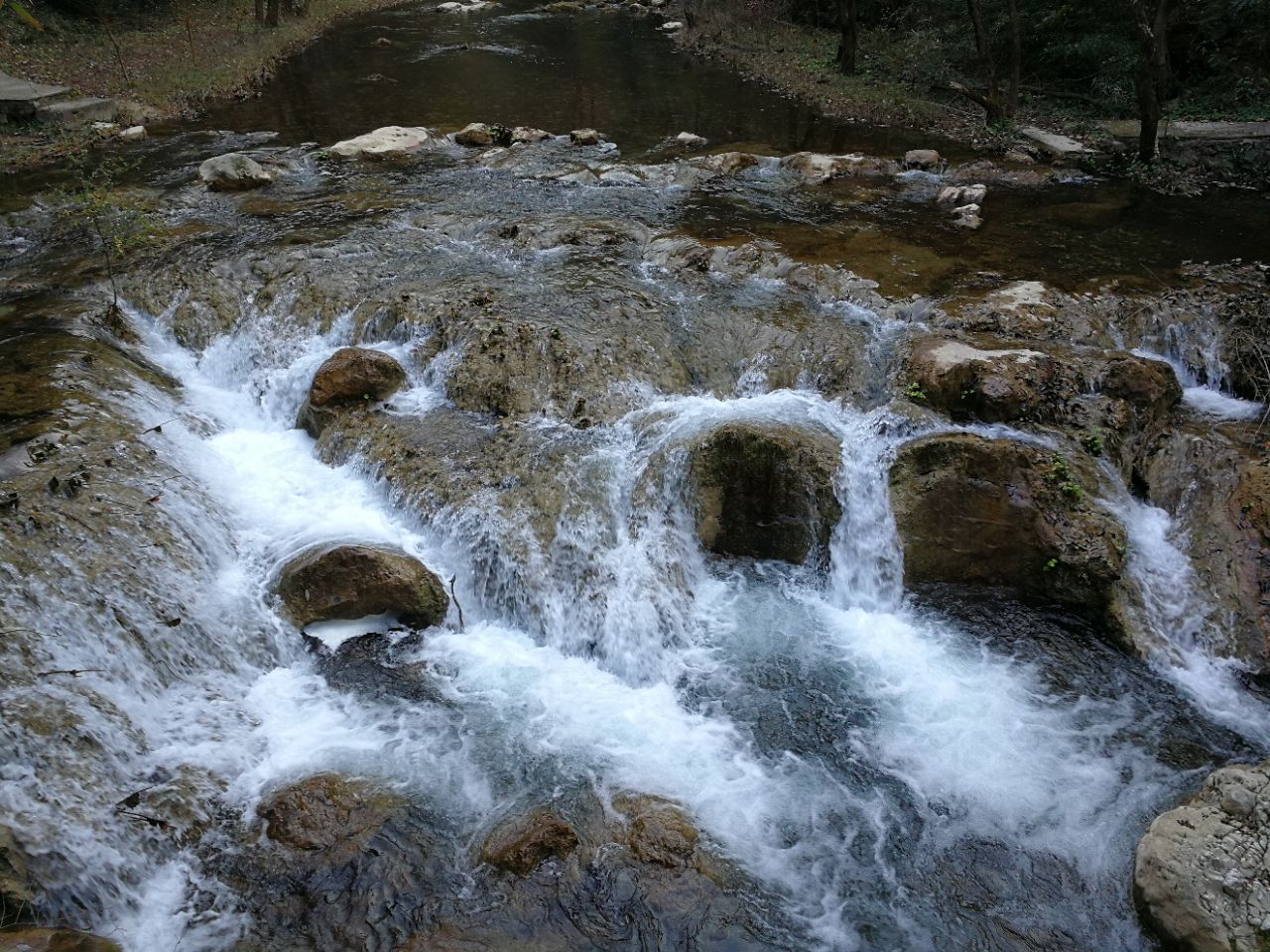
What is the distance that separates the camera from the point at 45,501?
6.62 m

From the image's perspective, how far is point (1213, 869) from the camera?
16.0ft

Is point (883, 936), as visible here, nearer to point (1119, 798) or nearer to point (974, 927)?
point (974, 927)

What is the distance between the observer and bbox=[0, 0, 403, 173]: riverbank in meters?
15.9

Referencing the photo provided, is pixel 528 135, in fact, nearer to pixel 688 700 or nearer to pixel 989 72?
pixel 989 72

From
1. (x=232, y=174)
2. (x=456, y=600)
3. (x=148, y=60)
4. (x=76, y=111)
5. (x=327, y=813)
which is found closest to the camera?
(x=327, y=813)

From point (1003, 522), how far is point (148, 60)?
79.5 feet

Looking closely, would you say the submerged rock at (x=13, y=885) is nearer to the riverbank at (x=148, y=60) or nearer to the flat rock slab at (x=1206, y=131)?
the riverbank at (x=148, y=60)

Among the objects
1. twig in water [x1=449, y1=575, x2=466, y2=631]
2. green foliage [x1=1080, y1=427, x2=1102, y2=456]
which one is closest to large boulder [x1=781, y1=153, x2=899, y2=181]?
green foliage [x1=1080, y1=427, x2=1102, y2=456]

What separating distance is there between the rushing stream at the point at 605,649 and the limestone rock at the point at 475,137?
541 cm

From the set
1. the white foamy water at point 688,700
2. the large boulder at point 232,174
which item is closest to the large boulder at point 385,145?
the large boulder at point 232,174

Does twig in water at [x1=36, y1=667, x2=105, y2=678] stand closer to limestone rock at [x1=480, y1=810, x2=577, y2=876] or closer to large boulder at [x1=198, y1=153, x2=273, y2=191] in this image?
limestone rock at [x1=480, y1=810, x2=577, y2=876]

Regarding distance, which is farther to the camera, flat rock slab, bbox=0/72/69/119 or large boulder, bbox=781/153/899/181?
flat rock slab, bbox=0/72/69/119

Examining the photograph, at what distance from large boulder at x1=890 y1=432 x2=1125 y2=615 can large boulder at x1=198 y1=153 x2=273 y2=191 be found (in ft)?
37.7

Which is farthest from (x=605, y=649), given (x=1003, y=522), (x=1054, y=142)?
(x=1054, y=142)
